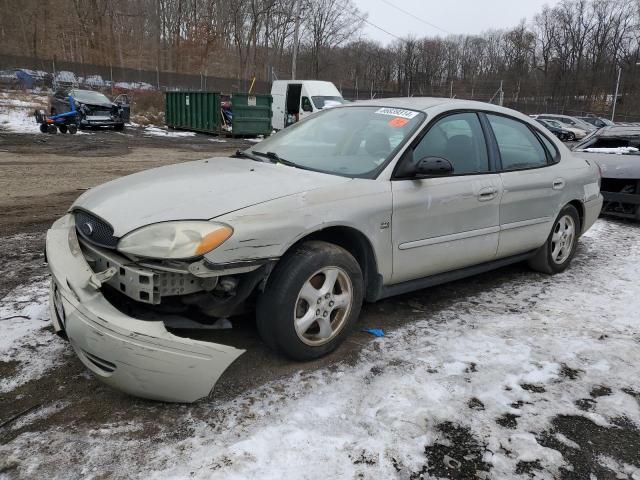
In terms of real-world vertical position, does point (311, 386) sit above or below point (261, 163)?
below

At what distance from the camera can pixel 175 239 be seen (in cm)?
248

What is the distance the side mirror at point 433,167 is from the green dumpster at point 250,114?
724 inches

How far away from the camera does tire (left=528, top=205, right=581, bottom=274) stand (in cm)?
479

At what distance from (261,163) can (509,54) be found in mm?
78546

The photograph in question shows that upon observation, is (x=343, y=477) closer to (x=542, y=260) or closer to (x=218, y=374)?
(x=218, y=374)

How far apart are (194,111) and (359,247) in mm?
21242

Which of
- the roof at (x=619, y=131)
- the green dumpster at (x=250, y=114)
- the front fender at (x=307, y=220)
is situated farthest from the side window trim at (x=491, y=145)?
the green dumpster at (x=250, y=114)

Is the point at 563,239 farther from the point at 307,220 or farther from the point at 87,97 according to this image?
the point at 87,97

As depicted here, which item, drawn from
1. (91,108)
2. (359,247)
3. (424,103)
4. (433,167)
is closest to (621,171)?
(424,103)

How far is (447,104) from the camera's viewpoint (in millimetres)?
3869

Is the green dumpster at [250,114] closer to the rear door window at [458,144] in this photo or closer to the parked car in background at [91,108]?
the parked car in background at [91,108]

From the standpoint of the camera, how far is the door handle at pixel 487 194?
3.83m

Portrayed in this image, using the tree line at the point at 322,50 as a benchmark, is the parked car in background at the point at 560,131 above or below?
below

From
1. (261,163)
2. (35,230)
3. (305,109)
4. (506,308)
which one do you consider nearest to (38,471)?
(261,163)
